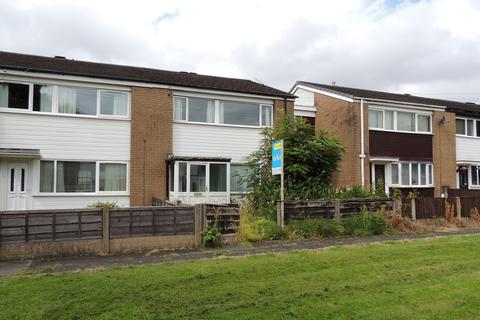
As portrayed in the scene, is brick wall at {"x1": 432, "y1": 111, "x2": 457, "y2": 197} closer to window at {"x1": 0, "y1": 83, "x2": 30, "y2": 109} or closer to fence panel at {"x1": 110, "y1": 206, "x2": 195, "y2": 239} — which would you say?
fence panel at {"x1": 110, "y1": 206, "x2": 195, "y2": 239}

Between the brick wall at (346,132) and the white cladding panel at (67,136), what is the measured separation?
9.87m

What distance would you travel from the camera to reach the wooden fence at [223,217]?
11148 millimetres

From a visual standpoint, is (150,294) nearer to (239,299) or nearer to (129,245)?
(239,299)

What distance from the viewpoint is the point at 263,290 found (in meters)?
6.45

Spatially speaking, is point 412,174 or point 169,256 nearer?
point 169,256

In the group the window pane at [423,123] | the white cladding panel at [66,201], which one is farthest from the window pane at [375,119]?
the white cladding panel at [66,201]

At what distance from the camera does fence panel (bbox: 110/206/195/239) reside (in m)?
10.1

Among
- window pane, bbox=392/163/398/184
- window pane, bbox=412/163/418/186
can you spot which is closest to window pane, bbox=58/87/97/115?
window pane, bbox=392/163/398/184

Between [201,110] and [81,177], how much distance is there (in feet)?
17.5

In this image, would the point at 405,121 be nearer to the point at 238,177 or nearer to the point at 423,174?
the point at 423,174

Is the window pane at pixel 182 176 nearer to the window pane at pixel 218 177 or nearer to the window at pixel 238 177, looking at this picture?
the window pane at pixel 218 177

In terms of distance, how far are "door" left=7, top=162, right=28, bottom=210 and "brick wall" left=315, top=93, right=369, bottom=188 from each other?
12.8 meters

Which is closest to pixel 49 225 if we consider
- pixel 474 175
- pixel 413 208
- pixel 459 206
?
pixel 413 208

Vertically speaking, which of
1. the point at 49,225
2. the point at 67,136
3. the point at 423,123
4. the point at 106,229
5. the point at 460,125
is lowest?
the point at 106,229
